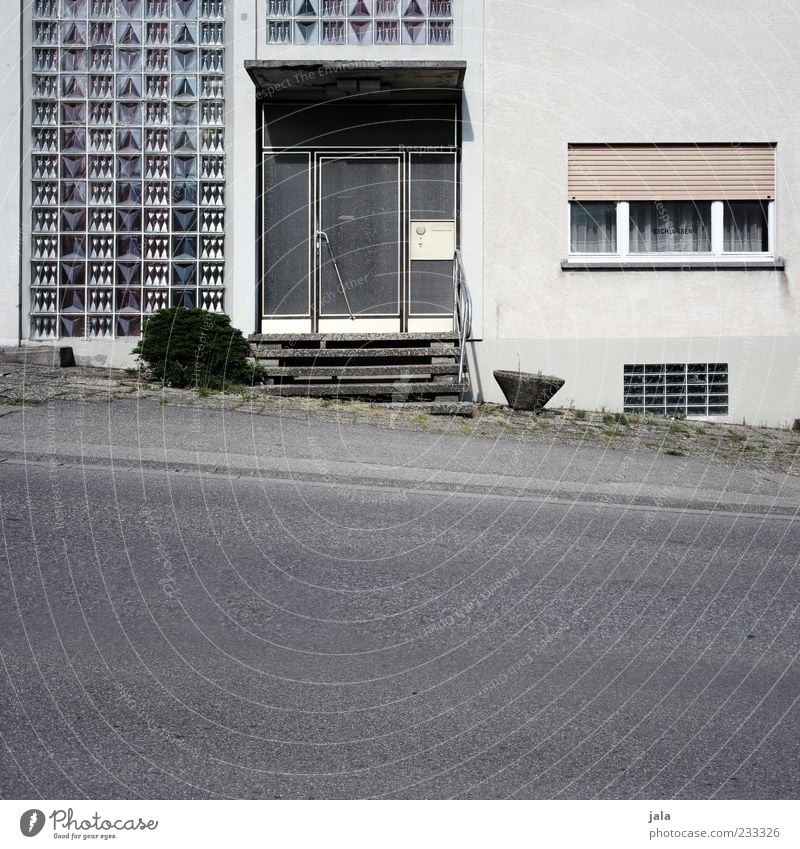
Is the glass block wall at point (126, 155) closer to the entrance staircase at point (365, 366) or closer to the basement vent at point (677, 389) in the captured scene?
the entrance staircase at point (365, 366)

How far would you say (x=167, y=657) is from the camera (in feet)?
15.2

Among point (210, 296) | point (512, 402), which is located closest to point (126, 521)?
point (512, 402)

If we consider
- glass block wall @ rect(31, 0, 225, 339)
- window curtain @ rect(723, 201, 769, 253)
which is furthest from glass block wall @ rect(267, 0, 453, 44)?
window curtain @ rect(723, 201, 769, 253)

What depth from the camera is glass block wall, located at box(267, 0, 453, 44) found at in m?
14.3

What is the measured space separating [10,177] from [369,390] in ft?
19.3

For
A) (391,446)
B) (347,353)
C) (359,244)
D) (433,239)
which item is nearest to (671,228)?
(433,239)

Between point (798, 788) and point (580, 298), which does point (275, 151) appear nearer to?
point (580, 298)

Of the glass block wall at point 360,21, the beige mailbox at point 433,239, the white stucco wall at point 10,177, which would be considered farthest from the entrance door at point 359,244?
the white stucco wall at point 10,177

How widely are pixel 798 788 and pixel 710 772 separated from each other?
283 millimetres

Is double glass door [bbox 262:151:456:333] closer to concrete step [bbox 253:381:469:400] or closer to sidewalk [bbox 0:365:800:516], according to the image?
concrete step [bbox 253:381:469:400]

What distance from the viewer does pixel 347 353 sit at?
13.3 m

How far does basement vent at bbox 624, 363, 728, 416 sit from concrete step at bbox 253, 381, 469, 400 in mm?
2868

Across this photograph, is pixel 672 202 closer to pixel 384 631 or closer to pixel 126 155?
pixel 126 155

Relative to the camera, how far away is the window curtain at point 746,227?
48.4 feet
